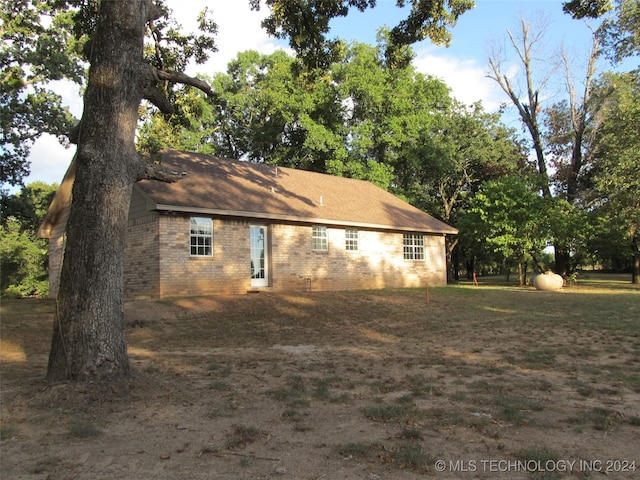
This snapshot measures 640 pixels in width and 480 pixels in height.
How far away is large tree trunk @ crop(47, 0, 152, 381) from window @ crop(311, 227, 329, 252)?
43.3 feet

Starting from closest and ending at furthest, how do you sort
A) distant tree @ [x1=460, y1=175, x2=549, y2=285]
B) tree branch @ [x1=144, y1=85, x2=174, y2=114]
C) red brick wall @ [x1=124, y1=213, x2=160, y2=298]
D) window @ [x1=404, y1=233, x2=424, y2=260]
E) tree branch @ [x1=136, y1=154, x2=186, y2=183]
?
tree branch @ [x1=136, y1=154, x2=186, y2=183] < tree branch @ [x1=144, y1=85, x2=174, y2=114] < red brick wall @ [x1=124, y1=213, x2=160, y2=298] < window @ [x1=404, y1=233, x2=424, y2=260] < distant tree @ [x1=460, y1=175, x2=549, y2=285]

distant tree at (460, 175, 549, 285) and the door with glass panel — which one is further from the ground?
distant tree at (460, 175, 549, 285)

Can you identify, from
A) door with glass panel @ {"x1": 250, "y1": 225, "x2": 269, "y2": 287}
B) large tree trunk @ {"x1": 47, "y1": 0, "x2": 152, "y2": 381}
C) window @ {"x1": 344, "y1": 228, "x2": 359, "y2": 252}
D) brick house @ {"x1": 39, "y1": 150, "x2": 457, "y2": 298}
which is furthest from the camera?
window @ {"x1": 344, "y1": 228, "x2": 359, "y2": 252}

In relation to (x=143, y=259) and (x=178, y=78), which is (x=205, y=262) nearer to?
(x=143, y=259)

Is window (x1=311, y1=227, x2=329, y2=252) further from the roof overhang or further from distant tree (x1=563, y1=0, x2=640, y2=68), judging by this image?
distant tree (x1=563, y1=0, x2=640, y2=68)

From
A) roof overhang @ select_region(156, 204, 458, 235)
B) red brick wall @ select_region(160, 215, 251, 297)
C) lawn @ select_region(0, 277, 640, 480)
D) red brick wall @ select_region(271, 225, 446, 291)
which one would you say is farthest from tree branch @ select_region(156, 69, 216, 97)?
red brick wall @ select_region(271, 225, 446, 291)

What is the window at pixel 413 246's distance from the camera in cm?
2297

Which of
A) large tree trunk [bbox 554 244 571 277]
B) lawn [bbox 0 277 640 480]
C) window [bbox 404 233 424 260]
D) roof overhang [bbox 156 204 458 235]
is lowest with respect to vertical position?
lawn [bbox 0 277 640 480]

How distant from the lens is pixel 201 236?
1585 centimetres

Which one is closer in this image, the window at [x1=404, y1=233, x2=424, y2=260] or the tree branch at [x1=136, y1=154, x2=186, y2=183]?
the tree branch at [x1=136, y1=154, x2=186, y2=183]

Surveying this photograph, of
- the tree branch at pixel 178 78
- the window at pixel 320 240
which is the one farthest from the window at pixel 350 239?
the tree branch at pixel 178 78

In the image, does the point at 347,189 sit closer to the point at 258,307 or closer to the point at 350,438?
the point at 258,307

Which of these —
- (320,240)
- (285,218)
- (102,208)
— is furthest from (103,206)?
(320,240)

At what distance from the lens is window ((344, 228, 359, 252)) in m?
20.3
